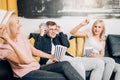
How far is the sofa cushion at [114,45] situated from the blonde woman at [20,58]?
1268 mm

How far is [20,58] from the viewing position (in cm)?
239

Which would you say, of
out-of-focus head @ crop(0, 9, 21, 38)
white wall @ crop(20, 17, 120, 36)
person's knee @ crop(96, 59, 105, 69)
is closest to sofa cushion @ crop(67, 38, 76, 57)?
white wall @ crop(20, 17, 120, 36)

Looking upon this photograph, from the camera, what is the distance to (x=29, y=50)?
2643 millimetres

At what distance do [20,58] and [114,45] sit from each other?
5.71 ft

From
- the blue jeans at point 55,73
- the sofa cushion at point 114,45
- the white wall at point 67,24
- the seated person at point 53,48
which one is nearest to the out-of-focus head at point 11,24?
the blue jeans at point 55,73

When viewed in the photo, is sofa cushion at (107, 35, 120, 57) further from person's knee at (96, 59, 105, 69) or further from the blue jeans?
the blue jeans

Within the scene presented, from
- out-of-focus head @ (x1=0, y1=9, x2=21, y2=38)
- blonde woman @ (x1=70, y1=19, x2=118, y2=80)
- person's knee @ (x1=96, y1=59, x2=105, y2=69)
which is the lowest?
person's knee @ (x1=96, y1=59, x2=105, y2=69)

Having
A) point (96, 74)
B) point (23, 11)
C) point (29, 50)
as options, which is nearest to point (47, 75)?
point (29, 50)

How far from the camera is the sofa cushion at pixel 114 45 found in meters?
3.63

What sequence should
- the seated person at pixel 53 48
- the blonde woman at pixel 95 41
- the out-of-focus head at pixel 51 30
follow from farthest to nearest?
1. the blonde woman at pixel 95 41
2. the out-of-focus head at pixel 51 30
3. the seated person at pixel 53 48

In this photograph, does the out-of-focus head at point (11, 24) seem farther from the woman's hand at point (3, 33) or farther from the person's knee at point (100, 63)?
the person's knee at point (100, 63)

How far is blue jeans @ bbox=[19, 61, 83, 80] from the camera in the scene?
7.96 ft

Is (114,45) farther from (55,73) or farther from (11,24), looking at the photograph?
(11,24)

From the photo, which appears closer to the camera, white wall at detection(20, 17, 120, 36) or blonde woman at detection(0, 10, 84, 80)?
blonde woman at detection(0, 10, 84, 80)
